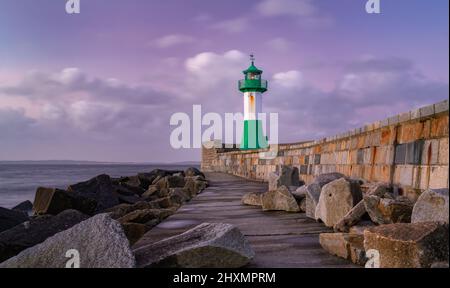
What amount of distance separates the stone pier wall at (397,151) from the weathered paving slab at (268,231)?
87 centimetres

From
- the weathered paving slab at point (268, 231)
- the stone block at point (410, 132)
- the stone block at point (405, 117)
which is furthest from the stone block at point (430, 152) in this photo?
the weathered paving slab at point (268, 231)

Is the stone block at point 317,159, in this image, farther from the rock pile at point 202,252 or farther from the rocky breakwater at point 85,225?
the rock pile at point 202,252

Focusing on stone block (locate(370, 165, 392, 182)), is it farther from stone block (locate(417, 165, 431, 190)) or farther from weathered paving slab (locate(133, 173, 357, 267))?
weathered paving slab (locate(133, 173, 357, 267))

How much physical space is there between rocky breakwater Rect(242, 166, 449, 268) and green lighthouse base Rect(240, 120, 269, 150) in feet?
65.6

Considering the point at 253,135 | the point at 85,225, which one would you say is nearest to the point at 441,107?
the point at 85,225

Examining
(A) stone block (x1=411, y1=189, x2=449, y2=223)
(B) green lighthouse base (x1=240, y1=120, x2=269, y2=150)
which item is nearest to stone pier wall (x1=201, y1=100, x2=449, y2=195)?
(A) stone block (x1=411, y1=189, x2=449, y2=223)

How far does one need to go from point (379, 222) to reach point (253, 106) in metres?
22.5

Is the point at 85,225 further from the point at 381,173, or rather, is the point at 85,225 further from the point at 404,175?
the point at 381,173

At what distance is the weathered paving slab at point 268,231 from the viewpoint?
8.89ft

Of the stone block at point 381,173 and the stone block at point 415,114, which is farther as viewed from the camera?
the stone block at point 381,173

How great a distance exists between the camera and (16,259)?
8.13 feet

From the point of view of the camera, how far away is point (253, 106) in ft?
83.8

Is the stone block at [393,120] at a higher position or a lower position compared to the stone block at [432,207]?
higher
